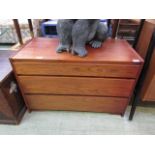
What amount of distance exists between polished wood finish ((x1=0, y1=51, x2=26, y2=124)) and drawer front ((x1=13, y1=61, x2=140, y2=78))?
12cm

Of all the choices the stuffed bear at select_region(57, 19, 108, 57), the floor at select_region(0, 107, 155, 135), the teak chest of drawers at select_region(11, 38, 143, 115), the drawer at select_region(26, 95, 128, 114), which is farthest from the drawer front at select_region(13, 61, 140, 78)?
the floor at select_region(0, 107, 155, 135)

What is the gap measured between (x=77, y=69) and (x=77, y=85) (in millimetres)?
154

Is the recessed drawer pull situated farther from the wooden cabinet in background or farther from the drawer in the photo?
the wooden cabinet in background

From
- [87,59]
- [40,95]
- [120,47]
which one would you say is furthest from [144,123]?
[40,95]

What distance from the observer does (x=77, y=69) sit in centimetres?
95

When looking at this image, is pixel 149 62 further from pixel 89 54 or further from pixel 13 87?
pixel 13 87

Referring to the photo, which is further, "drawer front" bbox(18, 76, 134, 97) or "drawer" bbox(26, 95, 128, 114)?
"drawer" bbox(26, 95, 128, 114)

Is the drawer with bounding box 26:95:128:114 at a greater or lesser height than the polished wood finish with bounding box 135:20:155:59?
lesser

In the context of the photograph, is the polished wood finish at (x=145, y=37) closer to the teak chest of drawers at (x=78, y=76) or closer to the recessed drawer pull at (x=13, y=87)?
the teak chest of drawers at (x=78, y=76)

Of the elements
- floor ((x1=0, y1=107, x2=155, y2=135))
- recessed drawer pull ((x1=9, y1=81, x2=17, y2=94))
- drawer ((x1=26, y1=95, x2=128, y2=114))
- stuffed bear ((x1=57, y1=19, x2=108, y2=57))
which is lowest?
floor ((x1=0, y1=107, x2=155, y2=135))

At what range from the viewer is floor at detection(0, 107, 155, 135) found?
3.86 feet
